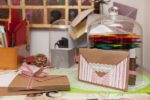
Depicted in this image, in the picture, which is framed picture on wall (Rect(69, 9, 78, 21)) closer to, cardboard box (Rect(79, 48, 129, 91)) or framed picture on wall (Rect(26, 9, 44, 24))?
framed picture on wall (Rect(26, 9, 44, 24))

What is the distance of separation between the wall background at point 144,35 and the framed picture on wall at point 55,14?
0.07 metres

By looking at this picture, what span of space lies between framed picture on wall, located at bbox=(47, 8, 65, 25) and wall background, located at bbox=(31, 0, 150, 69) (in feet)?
0.22

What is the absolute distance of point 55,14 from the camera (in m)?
1.29

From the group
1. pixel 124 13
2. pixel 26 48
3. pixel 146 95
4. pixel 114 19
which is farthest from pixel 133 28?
pixel 26 48

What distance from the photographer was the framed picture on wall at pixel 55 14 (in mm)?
1283

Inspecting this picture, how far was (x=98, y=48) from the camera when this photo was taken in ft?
2.92

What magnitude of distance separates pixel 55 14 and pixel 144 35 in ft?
1.63

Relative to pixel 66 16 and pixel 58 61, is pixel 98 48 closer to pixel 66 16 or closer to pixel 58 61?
pixel 58 61

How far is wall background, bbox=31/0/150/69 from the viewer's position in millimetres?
1290

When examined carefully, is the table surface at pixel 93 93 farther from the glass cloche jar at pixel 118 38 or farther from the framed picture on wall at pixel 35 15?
the framed picture on wall at pixel 35 15

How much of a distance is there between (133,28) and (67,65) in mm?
353

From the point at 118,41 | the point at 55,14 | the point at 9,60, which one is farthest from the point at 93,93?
the point at 55,14

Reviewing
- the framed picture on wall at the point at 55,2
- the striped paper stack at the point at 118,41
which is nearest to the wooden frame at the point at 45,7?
the framed picture on wall at the point at 55,2

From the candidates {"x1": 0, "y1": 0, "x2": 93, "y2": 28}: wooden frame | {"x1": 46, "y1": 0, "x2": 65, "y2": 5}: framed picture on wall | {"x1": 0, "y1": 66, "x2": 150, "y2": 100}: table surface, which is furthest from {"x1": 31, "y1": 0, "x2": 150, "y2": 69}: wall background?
{"x1": 0, "y1": 66, "x2": 150, "y2": 100}: table surface
